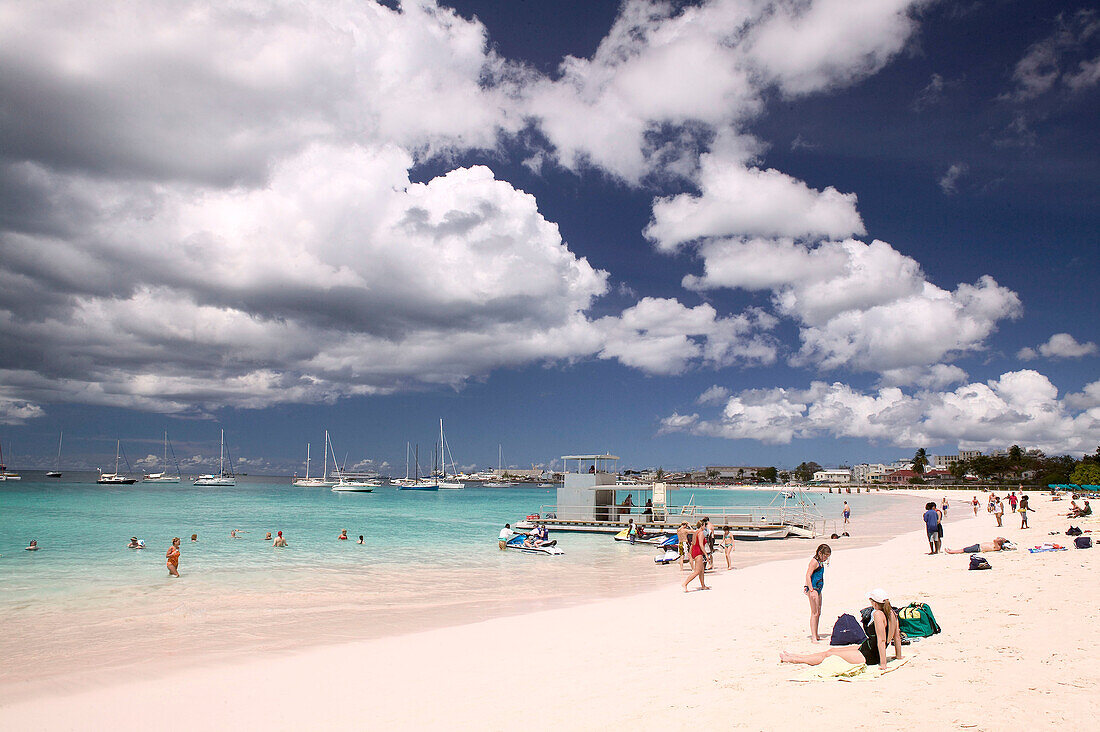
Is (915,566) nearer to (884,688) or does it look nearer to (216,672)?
(884,688)

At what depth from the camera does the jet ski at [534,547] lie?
2747 cm

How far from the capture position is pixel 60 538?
36.2 metres

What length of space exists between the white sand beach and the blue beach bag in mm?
649

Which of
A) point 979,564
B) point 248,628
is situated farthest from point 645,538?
point 248,628

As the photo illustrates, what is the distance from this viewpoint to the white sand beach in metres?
6.27

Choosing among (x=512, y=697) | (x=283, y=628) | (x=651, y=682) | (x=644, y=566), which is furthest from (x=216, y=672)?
(x=644, y=566)

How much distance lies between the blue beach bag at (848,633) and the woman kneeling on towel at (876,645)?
0.10 m

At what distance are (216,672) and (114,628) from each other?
18.6ft

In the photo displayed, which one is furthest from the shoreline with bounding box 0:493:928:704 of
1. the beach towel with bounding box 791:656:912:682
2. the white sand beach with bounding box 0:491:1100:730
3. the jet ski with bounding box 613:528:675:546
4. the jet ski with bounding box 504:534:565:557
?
the jet ski with bounding box 613:528:675:546

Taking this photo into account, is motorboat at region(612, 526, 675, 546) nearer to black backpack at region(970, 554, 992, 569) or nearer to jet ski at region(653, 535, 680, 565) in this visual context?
jet ski at region(653, 535, 680, 565)

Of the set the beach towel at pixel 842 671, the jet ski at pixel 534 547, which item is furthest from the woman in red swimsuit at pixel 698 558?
the jet ski at pixel 534 547

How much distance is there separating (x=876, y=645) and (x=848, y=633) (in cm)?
36

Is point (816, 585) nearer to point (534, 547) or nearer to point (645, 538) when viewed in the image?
point (534, 547)

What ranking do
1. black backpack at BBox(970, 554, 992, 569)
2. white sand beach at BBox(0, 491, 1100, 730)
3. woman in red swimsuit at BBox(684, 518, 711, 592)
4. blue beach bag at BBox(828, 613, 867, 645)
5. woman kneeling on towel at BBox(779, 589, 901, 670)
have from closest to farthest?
white sand beach at BBox(0, 491, 1100, 730)
woman kneeling on towel at BBox(779, 589, 901, 670)
blue beach bag at BBox(828, 613, 867, 645)
black backpack at BBox(970, 554, 992, 569)
woman in red swimsuit at BBox(684, 518, 711, 592)
